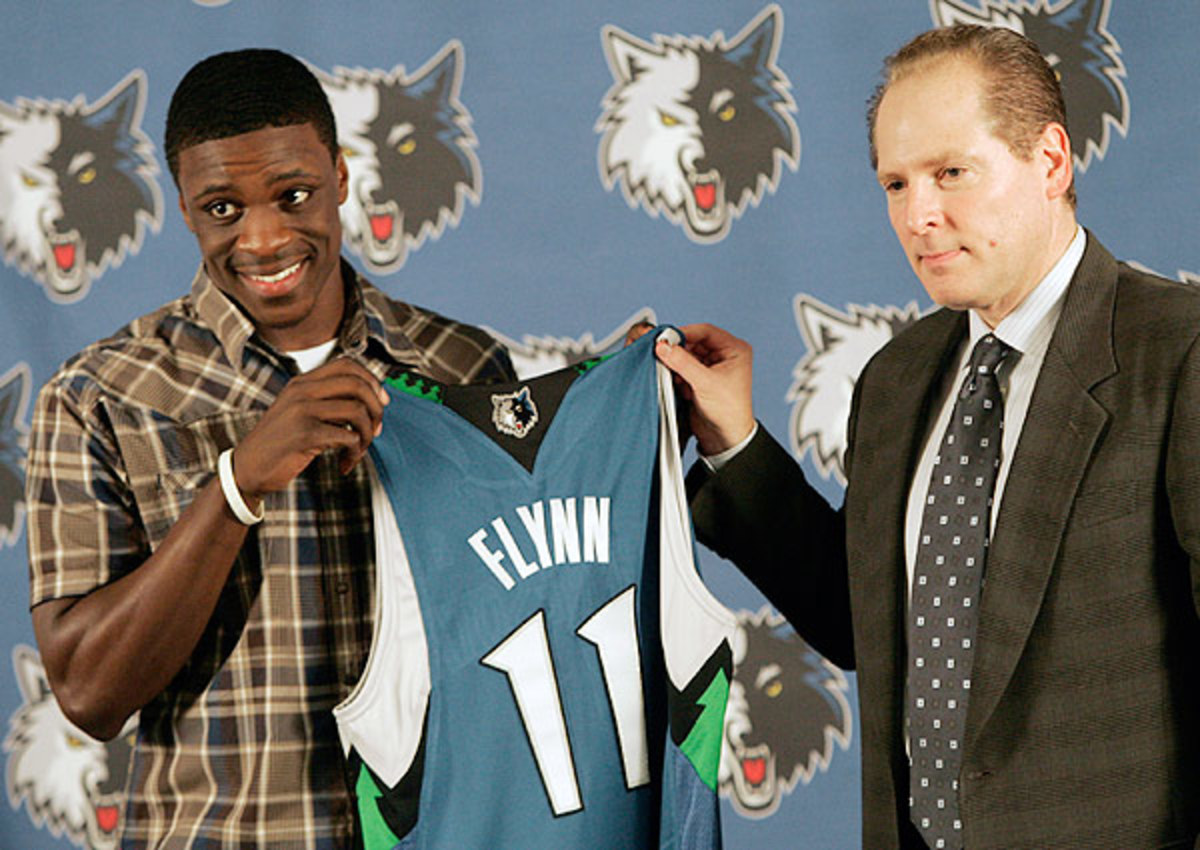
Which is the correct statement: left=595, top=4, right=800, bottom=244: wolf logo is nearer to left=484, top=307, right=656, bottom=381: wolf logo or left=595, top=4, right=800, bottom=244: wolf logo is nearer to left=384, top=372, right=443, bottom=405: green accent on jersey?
left=484, top=307, right=656, bottom=381: wolf logo

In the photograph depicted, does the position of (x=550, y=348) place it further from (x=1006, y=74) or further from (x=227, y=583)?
(x=1006, y=74)

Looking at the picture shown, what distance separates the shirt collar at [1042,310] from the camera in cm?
142

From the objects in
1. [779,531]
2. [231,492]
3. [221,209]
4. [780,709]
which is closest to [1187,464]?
[779,531]

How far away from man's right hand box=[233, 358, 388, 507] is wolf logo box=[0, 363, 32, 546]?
4.17ft

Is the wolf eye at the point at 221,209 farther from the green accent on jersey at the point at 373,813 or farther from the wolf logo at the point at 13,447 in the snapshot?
the wolf logo at the point at 13,447

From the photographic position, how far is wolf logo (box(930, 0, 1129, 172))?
98.2 inches

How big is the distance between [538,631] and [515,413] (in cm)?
26

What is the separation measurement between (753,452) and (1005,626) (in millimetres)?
423

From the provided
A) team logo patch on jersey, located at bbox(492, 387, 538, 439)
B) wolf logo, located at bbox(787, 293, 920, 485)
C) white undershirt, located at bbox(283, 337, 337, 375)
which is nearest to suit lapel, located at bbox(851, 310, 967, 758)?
team logo patch on jersey, located at bbox(492, 387, 538, 439)

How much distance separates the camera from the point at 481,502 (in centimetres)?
156

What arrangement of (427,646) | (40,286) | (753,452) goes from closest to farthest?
(427,646), (753,452), (40,286)

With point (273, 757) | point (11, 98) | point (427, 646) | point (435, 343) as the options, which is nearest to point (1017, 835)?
point (427, 646)

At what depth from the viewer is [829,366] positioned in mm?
2562

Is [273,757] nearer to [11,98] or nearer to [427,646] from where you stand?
[427,646]
